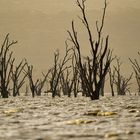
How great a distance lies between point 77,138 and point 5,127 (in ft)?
3.16

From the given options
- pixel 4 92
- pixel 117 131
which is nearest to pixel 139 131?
pixel 117 131

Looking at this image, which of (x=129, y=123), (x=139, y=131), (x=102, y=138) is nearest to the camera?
(x=102, y=138)

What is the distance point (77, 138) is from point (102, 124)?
782mm

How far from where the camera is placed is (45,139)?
237 centimetres

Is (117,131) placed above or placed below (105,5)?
below

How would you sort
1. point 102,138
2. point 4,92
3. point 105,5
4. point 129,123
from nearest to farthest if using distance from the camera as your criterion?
point 102,138 → point 129,123 → point 105,5 → point 4,92

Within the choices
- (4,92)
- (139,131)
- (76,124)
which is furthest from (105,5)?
(139,131)

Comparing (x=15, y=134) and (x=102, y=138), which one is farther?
(x=15, y=134)

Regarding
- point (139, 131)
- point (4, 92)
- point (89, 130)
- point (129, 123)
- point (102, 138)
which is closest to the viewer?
point (102, 138)

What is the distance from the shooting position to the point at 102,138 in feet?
7.66

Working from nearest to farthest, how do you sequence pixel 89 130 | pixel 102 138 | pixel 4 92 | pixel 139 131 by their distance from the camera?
pixel 102 138 < pixel 139 131 < pixel 89 130 < pixel 4 92

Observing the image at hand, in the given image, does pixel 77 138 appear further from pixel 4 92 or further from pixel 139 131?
pixel 4 92

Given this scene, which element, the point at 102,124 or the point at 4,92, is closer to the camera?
the point at 102,124

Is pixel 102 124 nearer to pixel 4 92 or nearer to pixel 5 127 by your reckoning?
pixel 5 127
